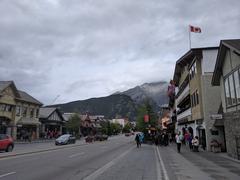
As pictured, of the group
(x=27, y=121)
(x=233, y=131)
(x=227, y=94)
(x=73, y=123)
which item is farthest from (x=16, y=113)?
(x=233, y=131)

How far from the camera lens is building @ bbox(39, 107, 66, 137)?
225 ft

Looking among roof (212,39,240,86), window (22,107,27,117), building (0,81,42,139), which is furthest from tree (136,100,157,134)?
roof (212,39,240,86)

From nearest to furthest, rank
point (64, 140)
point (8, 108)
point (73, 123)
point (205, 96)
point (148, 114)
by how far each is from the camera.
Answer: point (205, 96) < point (64, 140) < point (8, 108) < point (148, 114) < point (73, 123)

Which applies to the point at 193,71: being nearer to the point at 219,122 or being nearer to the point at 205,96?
the point at 205,96

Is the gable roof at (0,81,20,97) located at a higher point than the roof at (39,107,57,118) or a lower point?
higher

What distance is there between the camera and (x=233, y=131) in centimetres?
2006

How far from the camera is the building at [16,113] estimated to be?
5266 centimetres

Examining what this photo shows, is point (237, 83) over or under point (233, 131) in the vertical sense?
over

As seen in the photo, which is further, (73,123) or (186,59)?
(73,123)

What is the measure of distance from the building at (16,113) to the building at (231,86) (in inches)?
1577

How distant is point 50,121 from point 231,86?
185ft

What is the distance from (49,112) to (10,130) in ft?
60.7

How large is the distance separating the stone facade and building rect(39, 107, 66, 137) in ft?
170

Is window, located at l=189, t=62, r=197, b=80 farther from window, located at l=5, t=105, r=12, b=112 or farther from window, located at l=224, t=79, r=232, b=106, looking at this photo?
window, located at l=5, t=105, r=12, b=112
